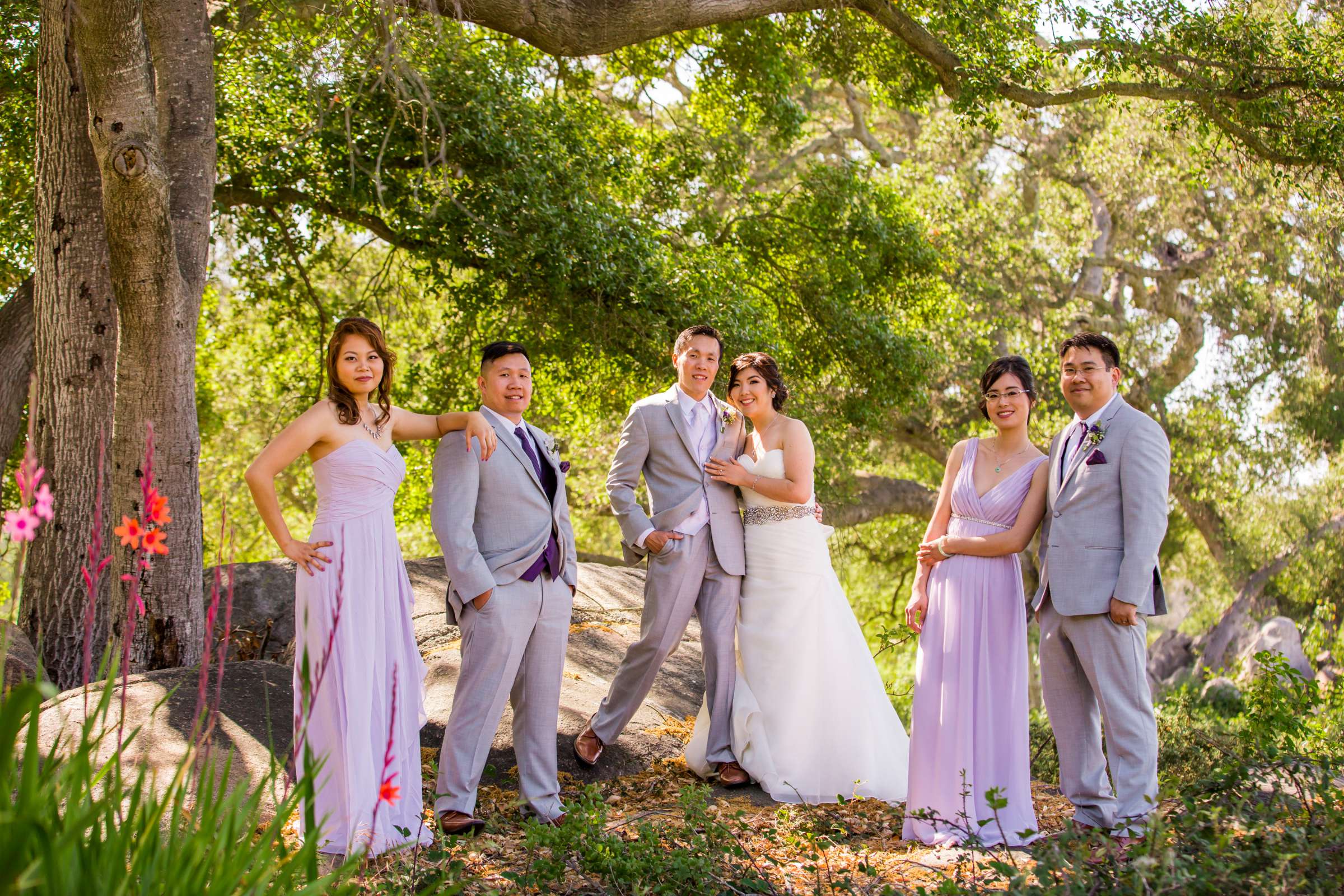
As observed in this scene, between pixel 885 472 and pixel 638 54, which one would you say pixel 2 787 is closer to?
pixel 638 54

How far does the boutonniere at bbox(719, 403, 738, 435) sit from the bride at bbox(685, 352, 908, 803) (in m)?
0.07

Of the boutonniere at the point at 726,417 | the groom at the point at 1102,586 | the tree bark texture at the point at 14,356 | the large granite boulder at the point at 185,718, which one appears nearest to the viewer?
the groom at the point at 1102,586

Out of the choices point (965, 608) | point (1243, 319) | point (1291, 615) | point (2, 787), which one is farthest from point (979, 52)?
point (1291, 615)

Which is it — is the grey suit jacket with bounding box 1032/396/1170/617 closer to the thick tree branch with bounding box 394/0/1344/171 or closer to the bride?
the bride

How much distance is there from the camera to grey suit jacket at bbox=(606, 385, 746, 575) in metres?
5.72

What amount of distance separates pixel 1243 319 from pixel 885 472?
628 cm

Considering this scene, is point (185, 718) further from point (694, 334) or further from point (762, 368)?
point (762, 368)

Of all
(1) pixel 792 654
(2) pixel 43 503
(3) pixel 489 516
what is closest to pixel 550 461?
(3) pixel 489 516

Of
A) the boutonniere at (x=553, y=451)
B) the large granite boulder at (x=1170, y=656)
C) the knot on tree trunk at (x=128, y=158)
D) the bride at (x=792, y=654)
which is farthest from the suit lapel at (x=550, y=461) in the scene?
the large granite boulder at (x=1170, y=656)

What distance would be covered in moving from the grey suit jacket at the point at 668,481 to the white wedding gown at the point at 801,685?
0.56 feet

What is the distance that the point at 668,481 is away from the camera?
5.80m

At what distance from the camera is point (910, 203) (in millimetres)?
12180

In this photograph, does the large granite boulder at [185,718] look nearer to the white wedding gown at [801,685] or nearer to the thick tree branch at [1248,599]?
the white wedding gown at [801,685]

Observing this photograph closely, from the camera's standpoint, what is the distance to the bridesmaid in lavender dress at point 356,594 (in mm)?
4344
